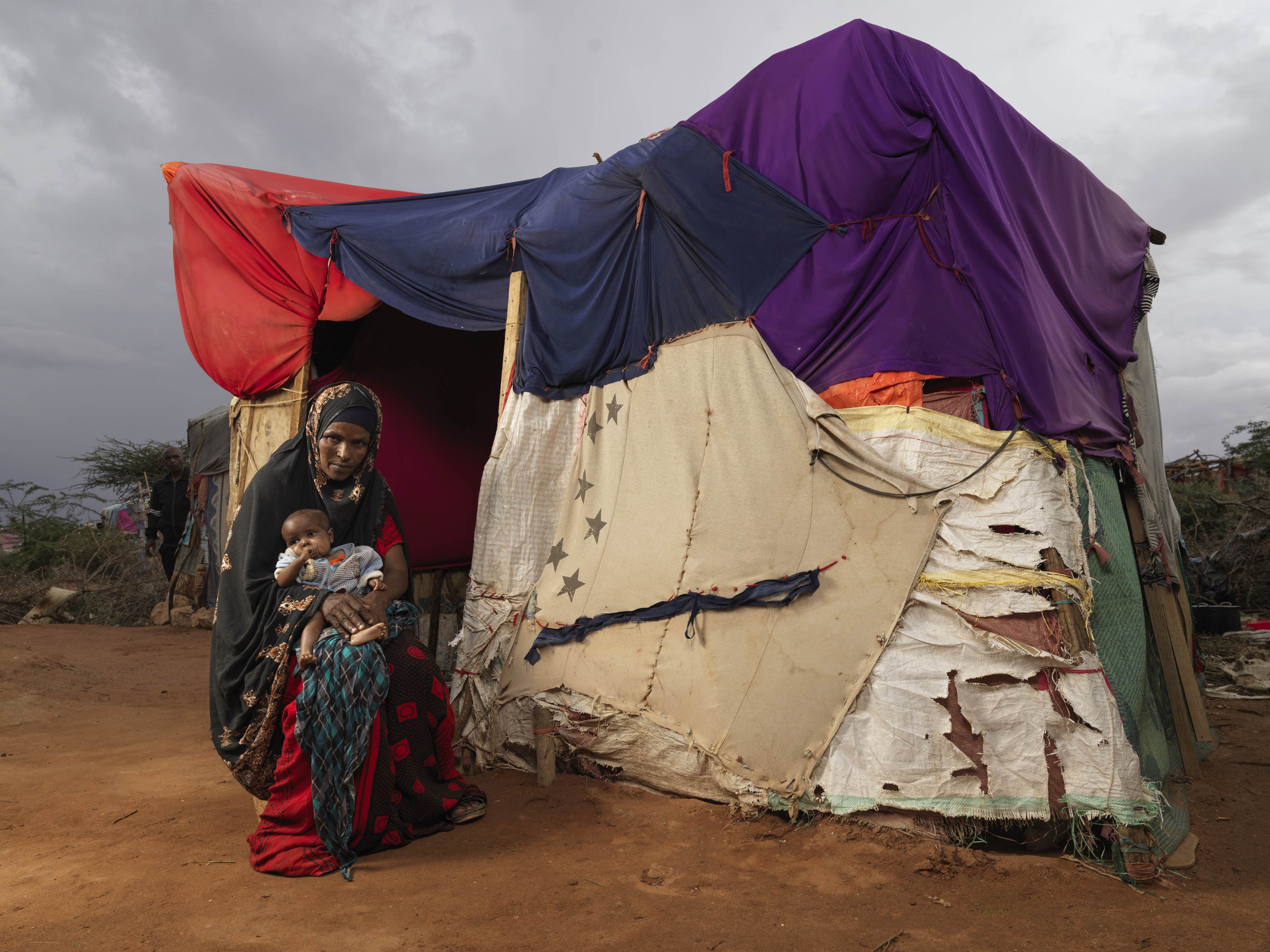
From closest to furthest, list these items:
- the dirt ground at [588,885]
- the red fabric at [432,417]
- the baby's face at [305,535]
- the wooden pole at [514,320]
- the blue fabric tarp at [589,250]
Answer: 1. the dirt ground at [588,885]
2. the baby's face at [305,535]
3. the blue fabric tarp at [589,250]
4. the wooden pole at [514,320]
5. the red fabric at [432,417]

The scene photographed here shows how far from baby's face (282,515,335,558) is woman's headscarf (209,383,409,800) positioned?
0.14 metres

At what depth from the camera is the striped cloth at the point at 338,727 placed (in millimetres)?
2545

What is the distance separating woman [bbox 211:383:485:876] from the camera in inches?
103

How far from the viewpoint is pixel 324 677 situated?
8.50ft

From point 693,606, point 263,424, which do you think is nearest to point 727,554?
point 693,606

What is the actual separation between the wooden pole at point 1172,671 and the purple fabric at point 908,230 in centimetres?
67

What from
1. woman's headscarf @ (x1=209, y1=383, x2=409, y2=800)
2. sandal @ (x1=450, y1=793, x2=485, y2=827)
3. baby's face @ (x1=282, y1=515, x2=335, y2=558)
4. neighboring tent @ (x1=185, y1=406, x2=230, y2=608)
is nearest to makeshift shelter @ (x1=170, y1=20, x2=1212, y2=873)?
sandal @ (x1=450, y1=793, x2=485, y2=827)

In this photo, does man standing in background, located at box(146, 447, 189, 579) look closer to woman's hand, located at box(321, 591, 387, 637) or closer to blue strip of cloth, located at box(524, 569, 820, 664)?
blue strip of cloth, located at box(524, 569, 820, 664)

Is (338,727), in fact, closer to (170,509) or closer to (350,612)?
(350,612)

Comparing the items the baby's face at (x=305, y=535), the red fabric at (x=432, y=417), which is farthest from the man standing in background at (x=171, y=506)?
the baby's face at (x=305, y=535)

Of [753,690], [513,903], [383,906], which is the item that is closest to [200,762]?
[383,906]

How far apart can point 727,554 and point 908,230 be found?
1.38m

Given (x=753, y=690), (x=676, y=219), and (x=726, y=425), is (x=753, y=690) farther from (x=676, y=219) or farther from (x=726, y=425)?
(x=676, y=219)

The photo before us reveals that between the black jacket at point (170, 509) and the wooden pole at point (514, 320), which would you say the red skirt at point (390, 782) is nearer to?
the wooden pole at point (514, 320)
